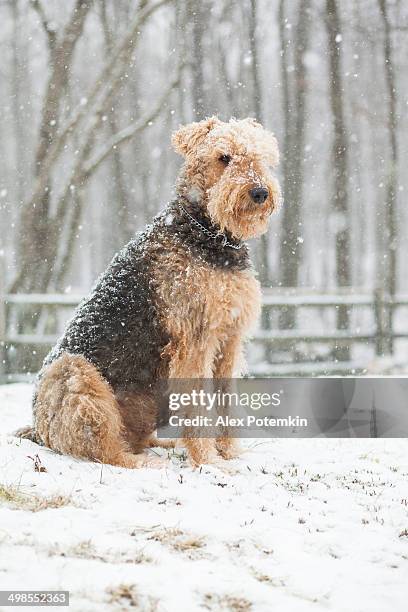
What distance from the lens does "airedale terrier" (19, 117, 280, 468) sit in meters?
3.84

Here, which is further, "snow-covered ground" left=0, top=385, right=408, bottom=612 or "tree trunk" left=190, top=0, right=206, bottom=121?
"tree trunk" left=190, top=0, right=206, bottom=121

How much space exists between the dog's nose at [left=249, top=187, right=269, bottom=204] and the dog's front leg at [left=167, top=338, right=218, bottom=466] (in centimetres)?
97

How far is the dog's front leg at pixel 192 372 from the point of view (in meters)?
3.96

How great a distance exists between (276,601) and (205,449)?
180 cm

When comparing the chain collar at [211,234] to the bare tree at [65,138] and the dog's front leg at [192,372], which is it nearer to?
the dog's front leg at [192,372]

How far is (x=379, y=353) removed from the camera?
10.6m

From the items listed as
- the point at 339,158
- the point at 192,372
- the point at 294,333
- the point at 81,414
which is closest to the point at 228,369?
the point at 192,372

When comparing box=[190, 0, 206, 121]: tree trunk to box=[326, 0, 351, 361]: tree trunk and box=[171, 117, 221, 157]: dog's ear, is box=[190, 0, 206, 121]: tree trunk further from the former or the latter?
box=[171, 117, 221, 157]: dog's ear

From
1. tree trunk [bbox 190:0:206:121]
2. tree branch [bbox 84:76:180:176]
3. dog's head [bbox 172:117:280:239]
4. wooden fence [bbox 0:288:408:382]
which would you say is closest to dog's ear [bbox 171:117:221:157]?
dog's head [bbox 172:117:280:239]

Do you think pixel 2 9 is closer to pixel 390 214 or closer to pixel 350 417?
pixel 390 214

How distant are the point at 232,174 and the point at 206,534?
222 centimetres

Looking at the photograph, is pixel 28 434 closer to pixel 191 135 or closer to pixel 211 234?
pixel 211 234

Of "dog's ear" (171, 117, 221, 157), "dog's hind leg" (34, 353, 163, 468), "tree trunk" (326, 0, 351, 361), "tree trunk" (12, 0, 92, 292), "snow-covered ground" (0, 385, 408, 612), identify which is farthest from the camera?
"tree trunk" (326, 0, 351, 361)

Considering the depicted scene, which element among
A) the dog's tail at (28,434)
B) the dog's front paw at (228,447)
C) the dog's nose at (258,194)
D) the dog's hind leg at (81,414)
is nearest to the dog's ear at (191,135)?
the dog's nose at (258,194)
